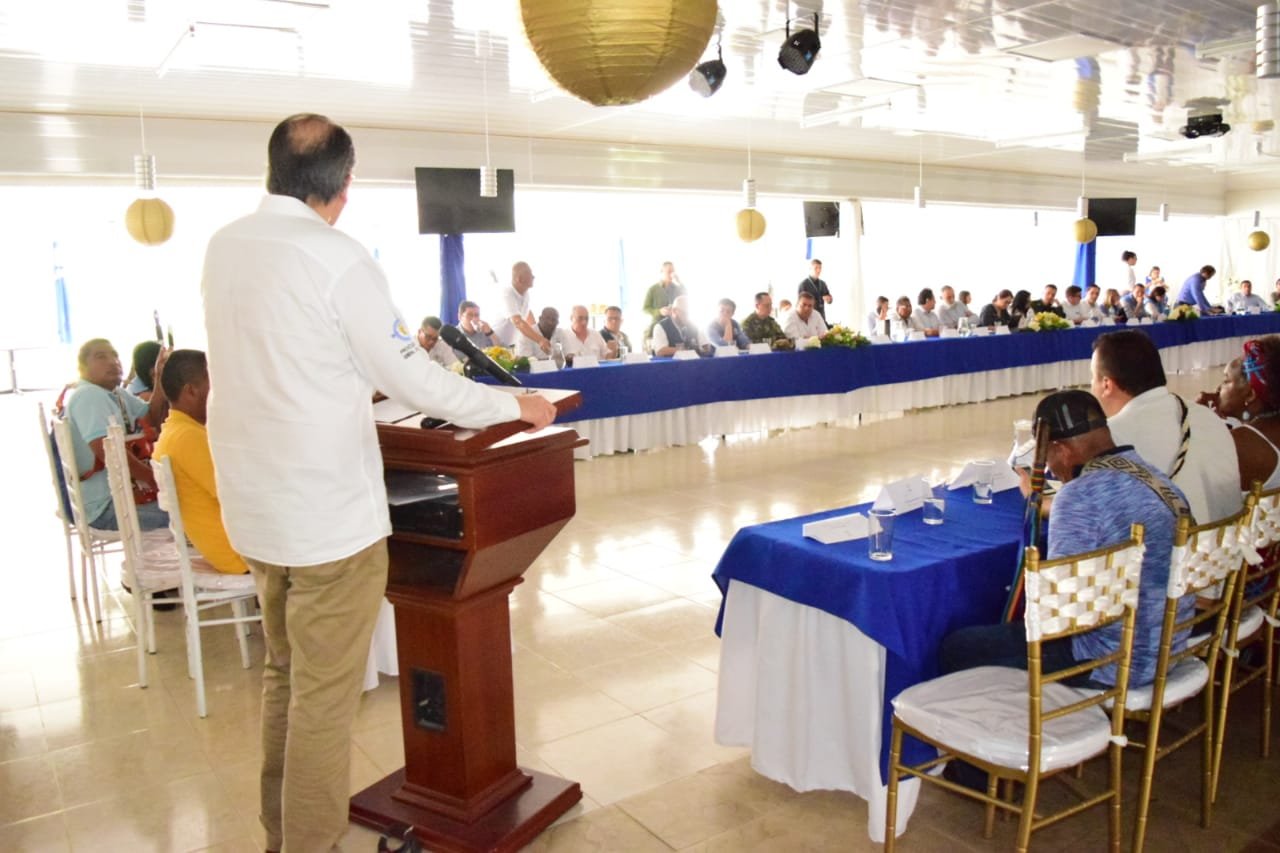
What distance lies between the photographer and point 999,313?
11.0 m

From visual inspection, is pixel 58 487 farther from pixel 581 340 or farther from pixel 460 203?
pixel 460 203

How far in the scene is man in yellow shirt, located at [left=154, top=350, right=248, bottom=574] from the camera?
10.5 ft

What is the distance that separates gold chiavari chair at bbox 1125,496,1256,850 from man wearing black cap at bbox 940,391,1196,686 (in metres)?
0.04

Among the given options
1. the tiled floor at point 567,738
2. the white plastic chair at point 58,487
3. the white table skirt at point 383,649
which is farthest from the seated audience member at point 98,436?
the white table skirt at point 383,649

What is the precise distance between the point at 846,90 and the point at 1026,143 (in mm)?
4780

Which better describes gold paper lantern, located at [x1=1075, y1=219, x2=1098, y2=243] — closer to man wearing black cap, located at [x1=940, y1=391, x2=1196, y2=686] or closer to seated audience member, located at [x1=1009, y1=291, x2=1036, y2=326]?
seated audience member, located at [x1=1009, y1=291, x2=1036, y2=326]

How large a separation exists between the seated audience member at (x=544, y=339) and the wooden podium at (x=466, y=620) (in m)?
5.46

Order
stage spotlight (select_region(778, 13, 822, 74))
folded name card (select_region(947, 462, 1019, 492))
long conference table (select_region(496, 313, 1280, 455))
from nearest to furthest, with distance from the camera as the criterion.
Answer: folded name card (select_region(947, 462, 1019, 492)), stage spotlight (select_region(778, 13, 822, 74)), long conference table (select_region(496, 313, 1280, 455))

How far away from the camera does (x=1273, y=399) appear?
299cm

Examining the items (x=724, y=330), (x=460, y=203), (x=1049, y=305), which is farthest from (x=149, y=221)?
(x=1049, y=305)

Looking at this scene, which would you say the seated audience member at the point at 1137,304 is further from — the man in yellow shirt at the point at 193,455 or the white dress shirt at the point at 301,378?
the white dress shirt at the point at 301,378

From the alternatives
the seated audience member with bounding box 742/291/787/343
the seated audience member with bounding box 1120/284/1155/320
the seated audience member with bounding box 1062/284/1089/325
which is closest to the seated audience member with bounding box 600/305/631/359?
the seated audience member with bounding box 742/291/787/343

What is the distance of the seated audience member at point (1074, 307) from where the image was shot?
39.4 feet

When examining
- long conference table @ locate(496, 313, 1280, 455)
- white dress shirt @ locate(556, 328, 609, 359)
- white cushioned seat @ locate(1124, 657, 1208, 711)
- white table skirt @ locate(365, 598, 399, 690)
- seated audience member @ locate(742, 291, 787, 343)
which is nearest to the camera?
white cushioned seat @ locate(1124, 657, 1208, 711)
